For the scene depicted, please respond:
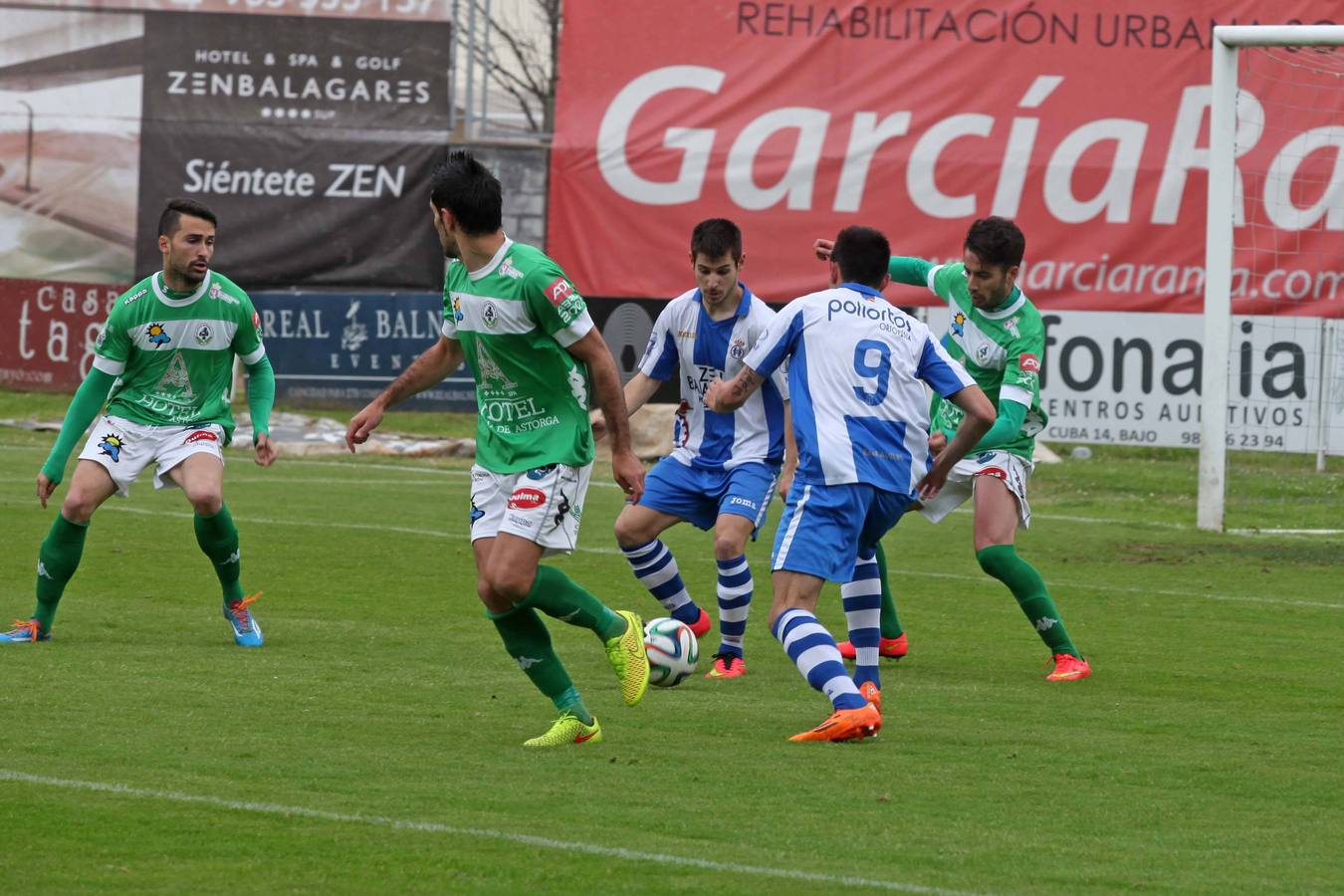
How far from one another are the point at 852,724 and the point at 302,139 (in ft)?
58.8

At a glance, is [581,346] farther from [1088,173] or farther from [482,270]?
[1088,173]

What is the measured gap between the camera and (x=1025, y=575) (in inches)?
359

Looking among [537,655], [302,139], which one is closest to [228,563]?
[537,655]

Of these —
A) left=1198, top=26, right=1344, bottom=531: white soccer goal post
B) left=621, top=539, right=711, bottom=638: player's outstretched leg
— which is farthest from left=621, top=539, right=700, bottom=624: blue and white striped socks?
left=1198, top=26, right=1344, bottom=531: white soccer goal post

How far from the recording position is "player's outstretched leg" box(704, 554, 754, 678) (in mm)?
8898

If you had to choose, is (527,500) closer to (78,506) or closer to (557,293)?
(557,293)

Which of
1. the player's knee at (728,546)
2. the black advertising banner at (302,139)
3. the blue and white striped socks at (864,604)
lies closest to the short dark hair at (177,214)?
the player's knee at (728,546)

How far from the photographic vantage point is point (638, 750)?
693 cm

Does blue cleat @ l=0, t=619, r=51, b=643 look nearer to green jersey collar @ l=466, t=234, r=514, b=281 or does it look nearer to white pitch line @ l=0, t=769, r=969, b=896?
white pitch line @ l=0, t=769, r=969, b=896

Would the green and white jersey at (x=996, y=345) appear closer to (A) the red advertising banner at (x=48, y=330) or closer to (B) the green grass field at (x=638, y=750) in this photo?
(B) the green grass field at (x=638, y=750)

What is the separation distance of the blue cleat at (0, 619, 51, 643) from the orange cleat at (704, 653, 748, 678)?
9.92 ft

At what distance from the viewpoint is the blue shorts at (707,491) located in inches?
353

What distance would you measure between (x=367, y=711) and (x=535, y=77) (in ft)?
79.1

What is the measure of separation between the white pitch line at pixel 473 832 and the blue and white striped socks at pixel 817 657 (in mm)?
1746
